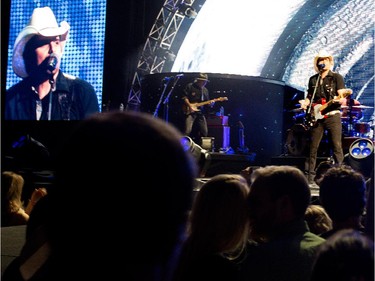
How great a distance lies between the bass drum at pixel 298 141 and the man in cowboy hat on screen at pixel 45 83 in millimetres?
3580

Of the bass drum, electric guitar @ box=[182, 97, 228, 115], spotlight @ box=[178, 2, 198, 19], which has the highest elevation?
spotlight @ box=[178, 2, 198, 19]

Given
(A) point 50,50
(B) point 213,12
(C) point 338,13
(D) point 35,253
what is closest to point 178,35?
(B) point 213,12

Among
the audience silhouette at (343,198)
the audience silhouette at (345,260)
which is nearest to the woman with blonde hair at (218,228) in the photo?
the audience silhouette at (343,198)

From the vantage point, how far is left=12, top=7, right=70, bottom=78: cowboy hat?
9.13 meters

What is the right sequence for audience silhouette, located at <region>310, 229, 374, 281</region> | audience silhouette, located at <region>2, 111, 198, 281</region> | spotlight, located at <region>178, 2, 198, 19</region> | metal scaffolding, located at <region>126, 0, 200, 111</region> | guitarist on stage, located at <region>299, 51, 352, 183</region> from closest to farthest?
audience silhouette, located at <region>2, 111, 198, 281</region> < audience silhouette, located at <region>310, 229, 374, 281</region> < guitarist on stage, located at <region>299, 51, 352, 183</region> < spotlight, located at <region>178, 2, 198, 19</region> < metal scaffolding, located at <region>126, 0, 200, 111</region>

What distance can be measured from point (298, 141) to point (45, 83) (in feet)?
15.6

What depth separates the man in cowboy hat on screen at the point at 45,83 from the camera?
9.02m

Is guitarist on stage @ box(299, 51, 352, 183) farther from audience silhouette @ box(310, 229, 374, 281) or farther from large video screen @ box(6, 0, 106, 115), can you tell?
audience silhouette @ box(310, 229, 374, 281)

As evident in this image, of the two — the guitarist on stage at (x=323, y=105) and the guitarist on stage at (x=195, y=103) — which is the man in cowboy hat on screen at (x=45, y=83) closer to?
the guitarist on stage at (x=195, y=103)

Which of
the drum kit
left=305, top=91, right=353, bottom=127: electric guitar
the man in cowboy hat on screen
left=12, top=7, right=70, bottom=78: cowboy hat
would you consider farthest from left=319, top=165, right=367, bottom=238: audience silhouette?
left=12, top=7, right=70, bottom=78: cowboy hat

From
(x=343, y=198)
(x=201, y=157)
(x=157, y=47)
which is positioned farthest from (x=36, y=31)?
(x=343, y=198)

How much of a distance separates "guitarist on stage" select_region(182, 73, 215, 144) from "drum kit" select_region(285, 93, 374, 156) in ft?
5.39

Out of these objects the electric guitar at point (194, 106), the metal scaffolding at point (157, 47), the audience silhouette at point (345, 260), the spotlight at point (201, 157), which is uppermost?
the metal scaffolding at point (157, 47)

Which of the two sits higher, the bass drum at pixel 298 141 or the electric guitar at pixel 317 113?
the electric guitar at pixel 317 113
